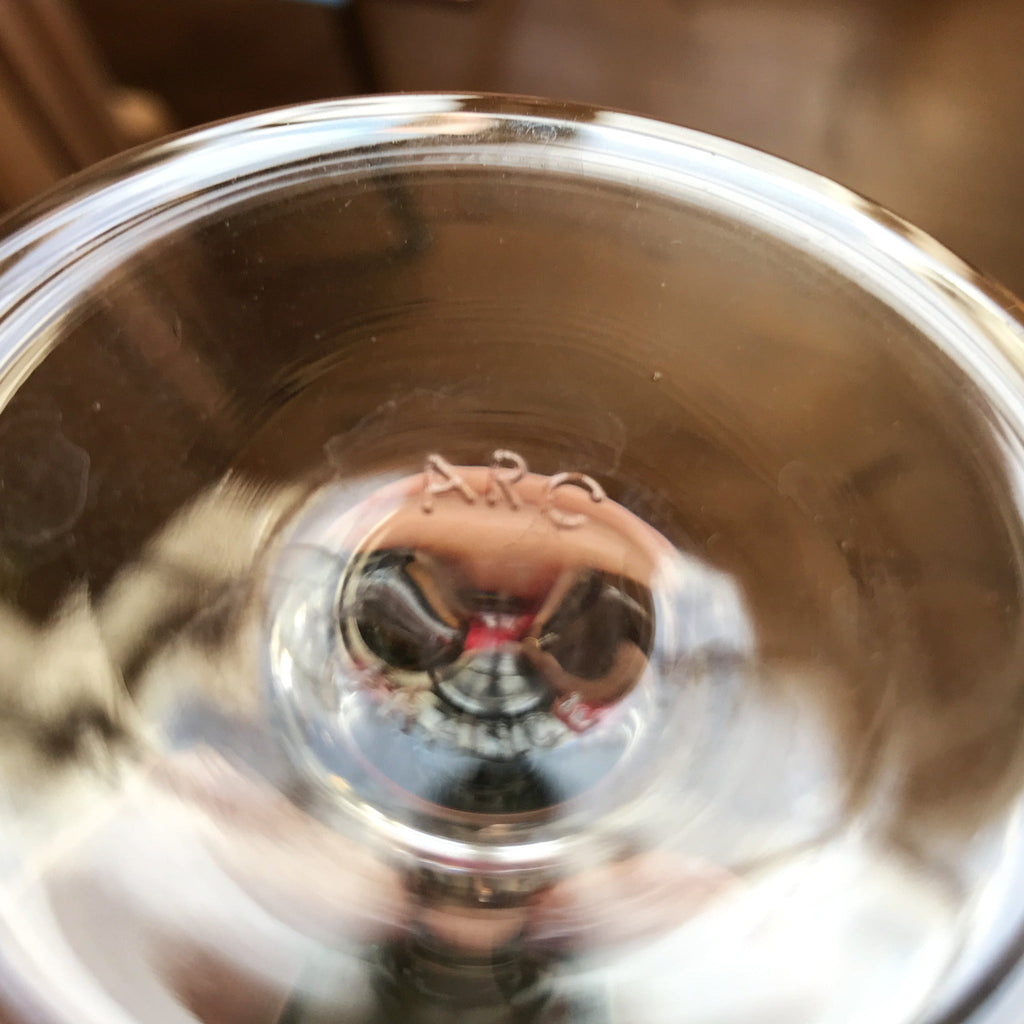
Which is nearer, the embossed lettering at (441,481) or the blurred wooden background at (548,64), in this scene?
the embossed lettering at (441,481)

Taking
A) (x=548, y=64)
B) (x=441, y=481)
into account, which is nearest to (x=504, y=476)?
(x=441, y=481)

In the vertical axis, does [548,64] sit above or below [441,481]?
above

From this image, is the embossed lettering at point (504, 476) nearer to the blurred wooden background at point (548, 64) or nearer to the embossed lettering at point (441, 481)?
the embossed lettering at point (441, 481)

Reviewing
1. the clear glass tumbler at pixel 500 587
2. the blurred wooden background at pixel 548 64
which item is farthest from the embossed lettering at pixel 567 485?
the blurred wooden background at pixel 548 64

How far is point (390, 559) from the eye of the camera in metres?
0.32

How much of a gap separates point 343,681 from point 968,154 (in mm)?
329

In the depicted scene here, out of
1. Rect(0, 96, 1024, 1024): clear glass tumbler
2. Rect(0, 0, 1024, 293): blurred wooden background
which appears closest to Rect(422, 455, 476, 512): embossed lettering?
Rect(0, 96, 1024, 1024): clear glass tumbler

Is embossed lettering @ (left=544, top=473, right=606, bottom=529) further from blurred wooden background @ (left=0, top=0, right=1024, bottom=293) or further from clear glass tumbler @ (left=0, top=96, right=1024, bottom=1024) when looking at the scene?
blurred wooden background @ (left=0, top=0, right=1024, bottom=293)

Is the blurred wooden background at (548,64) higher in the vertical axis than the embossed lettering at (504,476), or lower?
higher

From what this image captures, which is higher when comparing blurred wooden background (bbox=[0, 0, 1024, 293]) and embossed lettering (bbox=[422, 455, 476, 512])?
blurred wooden background (bbox=[0, 0, 1024, 293])

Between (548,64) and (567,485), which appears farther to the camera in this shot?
(548,64)

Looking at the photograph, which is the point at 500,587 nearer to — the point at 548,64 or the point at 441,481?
the point at 441,481

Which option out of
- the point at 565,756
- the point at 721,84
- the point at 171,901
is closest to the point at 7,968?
the point at 171,901

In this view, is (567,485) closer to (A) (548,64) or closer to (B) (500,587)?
(B) (500,587)
